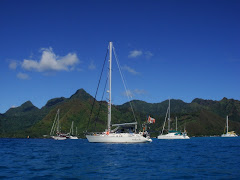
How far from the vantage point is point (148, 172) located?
25844 mm

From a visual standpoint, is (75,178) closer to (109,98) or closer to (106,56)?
(109,98)

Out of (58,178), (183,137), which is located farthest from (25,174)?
(183,137)

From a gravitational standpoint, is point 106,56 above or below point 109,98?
above

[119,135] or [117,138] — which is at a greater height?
[119,135]

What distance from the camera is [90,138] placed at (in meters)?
78.1

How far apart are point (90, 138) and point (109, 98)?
492 inches

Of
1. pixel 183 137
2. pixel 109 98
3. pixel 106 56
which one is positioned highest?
pixel 106 56

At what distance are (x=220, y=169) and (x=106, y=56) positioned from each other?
5855 centimetres

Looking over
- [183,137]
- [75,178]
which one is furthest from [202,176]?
[183,137]

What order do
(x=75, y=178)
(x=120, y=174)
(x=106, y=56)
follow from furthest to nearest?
(x=106, y=56) → (x=120, y=174) → (x=75, y=178)

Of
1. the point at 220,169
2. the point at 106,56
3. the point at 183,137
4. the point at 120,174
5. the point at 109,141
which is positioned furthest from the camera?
the point at 183,137

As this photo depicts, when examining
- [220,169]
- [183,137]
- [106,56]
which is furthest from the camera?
[183,137]

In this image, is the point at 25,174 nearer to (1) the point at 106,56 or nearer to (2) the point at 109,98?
(2) the point at 109,98

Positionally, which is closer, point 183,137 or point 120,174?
point 120,174
